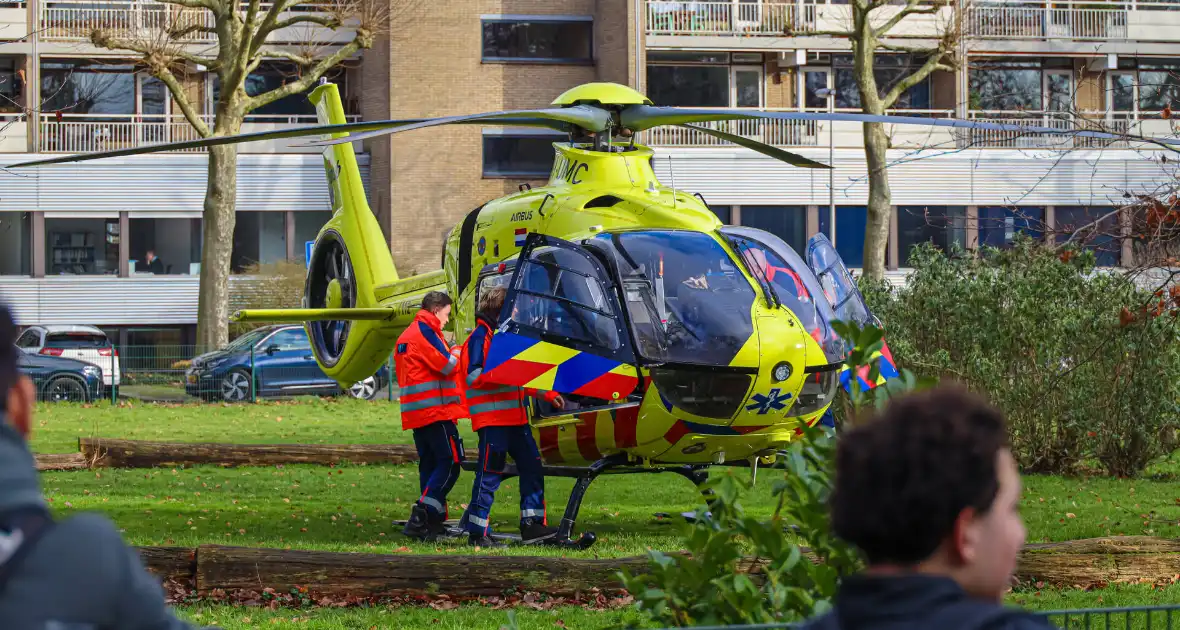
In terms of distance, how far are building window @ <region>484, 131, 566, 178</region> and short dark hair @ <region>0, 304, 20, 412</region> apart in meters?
39.4

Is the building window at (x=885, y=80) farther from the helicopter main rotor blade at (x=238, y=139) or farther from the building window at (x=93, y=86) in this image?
the helicopter main rotor blade at (x=238, y=139)

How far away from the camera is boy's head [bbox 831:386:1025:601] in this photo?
2.44 meters

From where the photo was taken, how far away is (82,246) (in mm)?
41750

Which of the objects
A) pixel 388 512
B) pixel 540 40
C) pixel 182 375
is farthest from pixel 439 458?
pixel 540 40

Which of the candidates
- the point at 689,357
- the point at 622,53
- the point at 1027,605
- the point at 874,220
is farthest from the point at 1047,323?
the point at 622,53

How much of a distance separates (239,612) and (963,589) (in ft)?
22.1

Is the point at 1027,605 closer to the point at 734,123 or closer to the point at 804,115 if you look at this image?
the point at 804,115

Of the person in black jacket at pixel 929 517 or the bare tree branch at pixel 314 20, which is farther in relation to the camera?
the bare tree branch at pixel 314 20

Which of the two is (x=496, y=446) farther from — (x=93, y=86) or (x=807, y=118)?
(x=93, y=86)

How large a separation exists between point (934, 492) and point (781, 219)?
1636 inches

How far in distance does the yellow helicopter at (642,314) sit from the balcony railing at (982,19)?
3157 cm

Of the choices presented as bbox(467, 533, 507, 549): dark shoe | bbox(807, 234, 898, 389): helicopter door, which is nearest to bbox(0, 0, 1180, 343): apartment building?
bbox(807, 234, 898, 389): helicopter door

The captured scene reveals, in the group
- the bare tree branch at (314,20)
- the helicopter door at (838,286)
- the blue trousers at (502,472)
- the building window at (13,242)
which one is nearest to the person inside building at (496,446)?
the blue trousers at (502,472)

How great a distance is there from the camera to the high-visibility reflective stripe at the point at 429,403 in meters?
12.1
